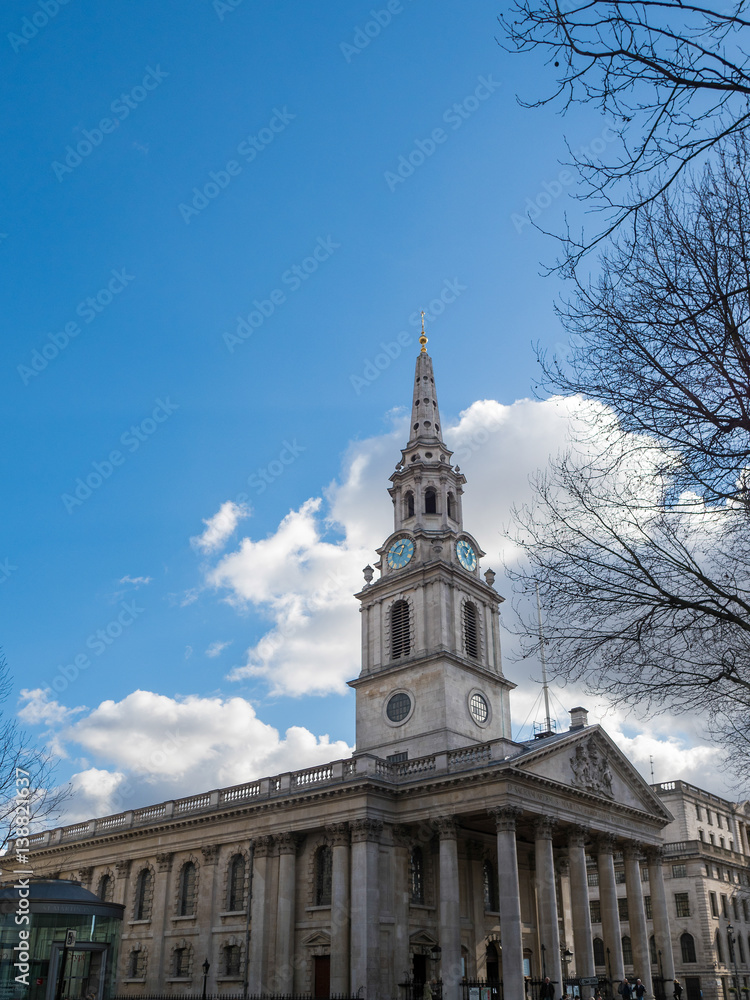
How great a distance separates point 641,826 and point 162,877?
84.9 feet

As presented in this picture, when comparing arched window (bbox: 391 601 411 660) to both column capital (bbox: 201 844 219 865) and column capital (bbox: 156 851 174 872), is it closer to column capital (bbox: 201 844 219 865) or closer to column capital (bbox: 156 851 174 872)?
column capital (bbox: 201 844 219 865)

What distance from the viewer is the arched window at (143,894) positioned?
152 feet

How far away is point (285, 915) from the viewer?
A: 39.0m

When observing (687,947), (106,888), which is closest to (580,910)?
(687,947)

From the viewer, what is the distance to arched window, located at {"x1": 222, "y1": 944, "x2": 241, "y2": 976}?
132ft

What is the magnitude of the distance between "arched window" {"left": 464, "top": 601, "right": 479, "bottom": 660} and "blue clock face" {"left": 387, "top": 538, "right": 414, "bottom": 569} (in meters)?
4.80

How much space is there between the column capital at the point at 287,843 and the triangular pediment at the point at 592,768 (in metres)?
12.1

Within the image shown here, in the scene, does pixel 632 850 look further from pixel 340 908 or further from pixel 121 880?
pixel 121 880

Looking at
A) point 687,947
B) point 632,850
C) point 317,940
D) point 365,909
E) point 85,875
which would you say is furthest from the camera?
point 687,947

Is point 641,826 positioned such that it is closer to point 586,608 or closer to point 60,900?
point 60,900

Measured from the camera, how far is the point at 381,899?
3712 cm

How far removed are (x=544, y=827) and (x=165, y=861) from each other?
71.0 feet

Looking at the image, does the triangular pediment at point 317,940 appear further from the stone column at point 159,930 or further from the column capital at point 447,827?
the stone column at point 159,930

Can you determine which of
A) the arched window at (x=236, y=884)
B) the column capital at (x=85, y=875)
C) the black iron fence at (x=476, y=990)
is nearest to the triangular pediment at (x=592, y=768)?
the black iron fence at (x=476, y=990)
